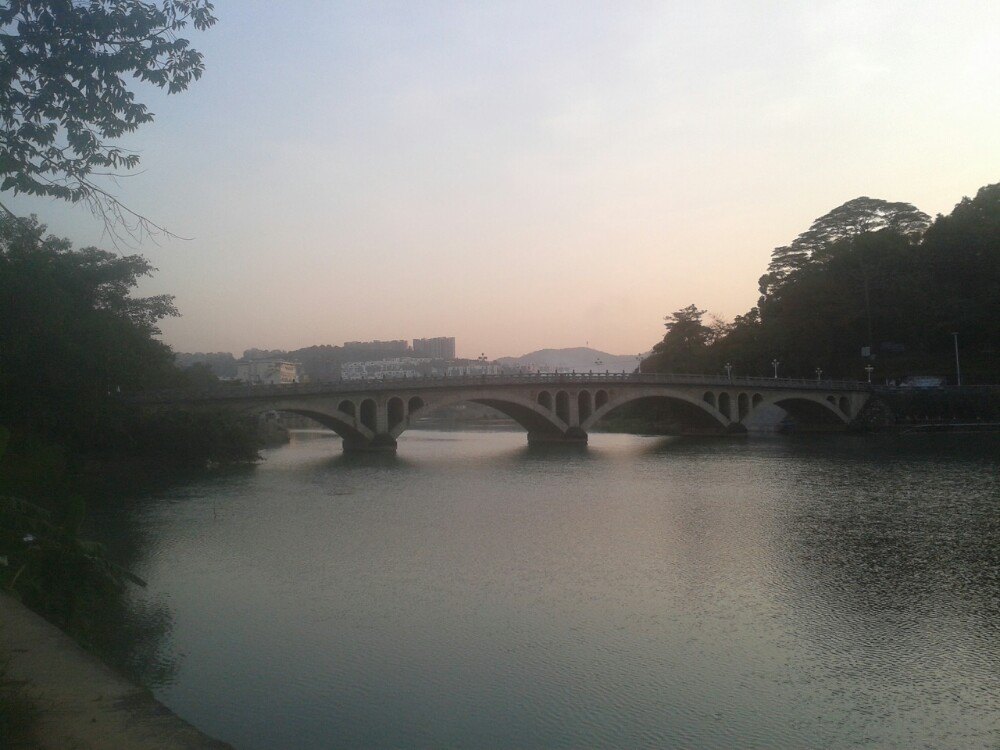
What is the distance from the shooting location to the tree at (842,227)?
293 feet

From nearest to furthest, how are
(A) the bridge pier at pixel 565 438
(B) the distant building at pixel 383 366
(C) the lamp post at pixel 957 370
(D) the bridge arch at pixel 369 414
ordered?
(D) the bridge arch at pixel 369 414 < (A) the bridge pier at pixel 565 438 < (C) the lamp post at pixel 957 370 < (B) the distant building at pixel 383 366

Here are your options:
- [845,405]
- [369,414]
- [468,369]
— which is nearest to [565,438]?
[369,414]

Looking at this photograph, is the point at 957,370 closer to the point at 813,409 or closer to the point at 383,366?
the point at 813,409

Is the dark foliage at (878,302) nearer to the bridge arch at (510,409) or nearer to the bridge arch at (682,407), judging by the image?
the bridge arch at (682,407)

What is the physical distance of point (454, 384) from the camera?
53406mm

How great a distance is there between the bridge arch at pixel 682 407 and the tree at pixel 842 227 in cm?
2360

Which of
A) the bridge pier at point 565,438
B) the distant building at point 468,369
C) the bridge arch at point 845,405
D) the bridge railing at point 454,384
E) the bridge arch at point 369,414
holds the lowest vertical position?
the bridge pier at point 565,438

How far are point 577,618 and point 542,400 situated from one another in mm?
49519

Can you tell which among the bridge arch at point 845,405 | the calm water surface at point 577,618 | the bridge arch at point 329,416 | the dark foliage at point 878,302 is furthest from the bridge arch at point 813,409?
the calm water surface at point 577,618

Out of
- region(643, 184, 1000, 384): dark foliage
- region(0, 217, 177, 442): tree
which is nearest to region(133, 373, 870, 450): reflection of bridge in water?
region(0, 217, 177, 442): tree

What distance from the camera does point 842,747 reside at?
7.97 meters

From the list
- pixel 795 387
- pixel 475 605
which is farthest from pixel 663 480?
pixel 795 387

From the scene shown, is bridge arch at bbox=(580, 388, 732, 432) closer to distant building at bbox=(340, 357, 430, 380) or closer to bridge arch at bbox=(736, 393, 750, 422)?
bridge arch at bbox=(736, 393, 750, 422)

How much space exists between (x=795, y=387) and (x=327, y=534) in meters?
58.3
